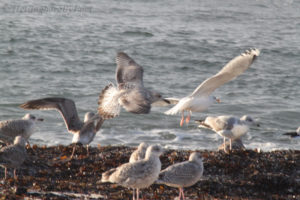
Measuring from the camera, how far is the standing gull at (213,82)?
9.24m

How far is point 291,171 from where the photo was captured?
8.51 meters

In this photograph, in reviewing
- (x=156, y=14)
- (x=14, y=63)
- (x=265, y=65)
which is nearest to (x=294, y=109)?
(x=265, y=65)

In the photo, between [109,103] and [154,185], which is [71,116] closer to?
[109,103]

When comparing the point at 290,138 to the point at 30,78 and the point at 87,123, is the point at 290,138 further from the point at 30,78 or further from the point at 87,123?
the point at 30,78

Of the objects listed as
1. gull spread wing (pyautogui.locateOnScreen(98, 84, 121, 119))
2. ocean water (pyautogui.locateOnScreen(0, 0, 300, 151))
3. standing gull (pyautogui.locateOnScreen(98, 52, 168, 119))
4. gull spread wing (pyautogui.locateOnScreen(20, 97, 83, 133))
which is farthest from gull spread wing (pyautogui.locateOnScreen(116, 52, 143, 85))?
ocean water (pyautogui.locateOnScreen(0, 0, 300, 151))

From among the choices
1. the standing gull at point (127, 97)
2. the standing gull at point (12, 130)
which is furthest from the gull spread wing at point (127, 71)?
the standing gull at point (12, 130)

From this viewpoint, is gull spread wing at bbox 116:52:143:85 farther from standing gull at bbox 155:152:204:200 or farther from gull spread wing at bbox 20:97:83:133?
standing gull at bbox 155:152:204:200

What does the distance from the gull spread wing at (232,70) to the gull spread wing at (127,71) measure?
3.98 ft

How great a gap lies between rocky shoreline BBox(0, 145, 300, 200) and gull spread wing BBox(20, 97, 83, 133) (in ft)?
1.41

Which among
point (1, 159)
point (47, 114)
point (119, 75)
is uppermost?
point (119, 75)

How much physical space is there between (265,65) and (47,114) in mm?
9512

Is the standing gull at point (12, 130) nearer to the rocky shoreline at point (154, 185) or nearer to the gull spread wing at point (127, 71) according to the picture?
the rocky shoreline at point (154, 185)

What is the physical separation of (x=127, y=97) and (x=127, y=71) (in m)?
1.14

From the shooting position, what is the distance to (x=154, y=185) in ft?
25.1
